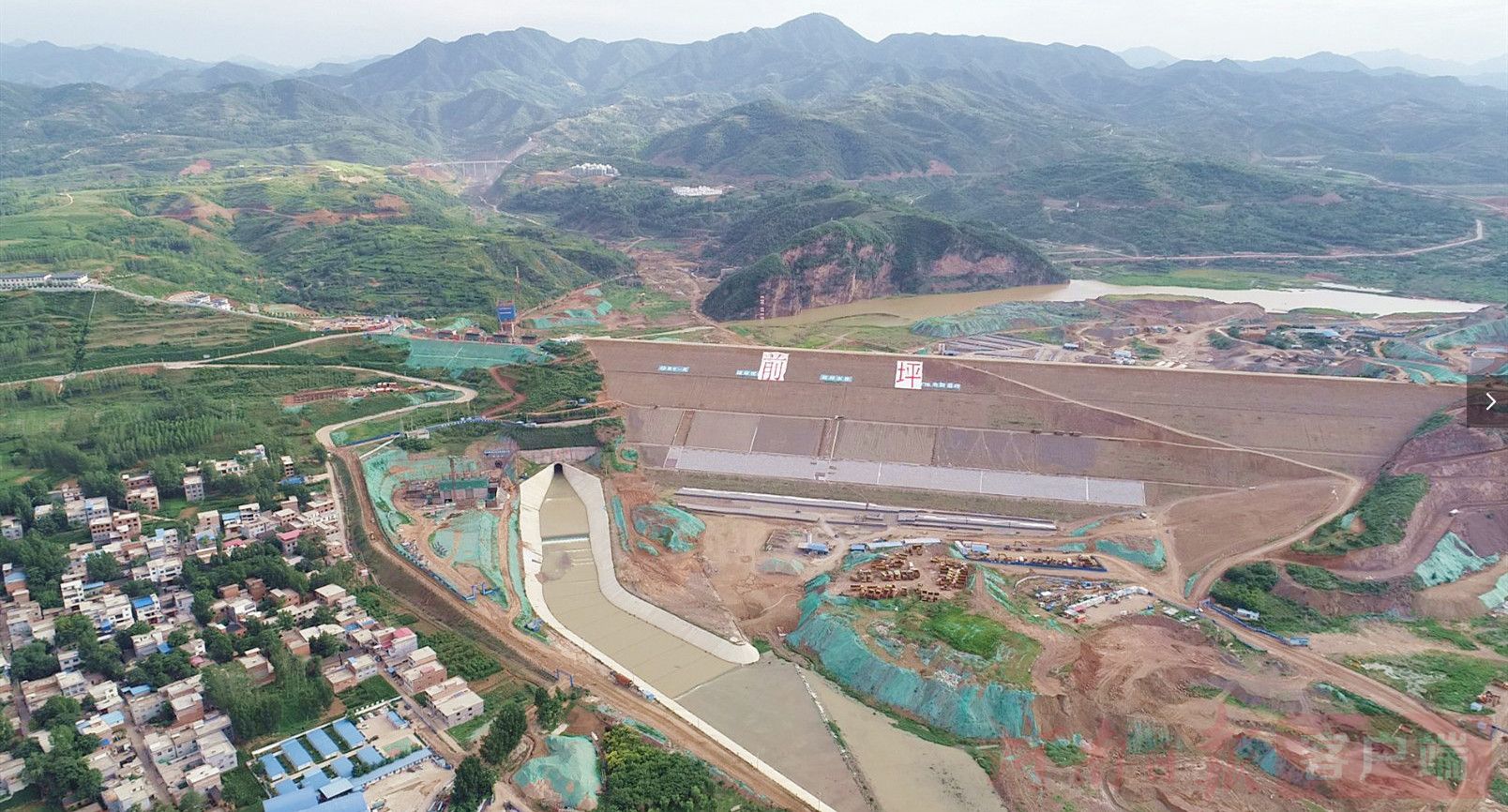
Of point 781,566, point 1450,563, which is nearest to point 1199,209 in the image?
point 1450,563

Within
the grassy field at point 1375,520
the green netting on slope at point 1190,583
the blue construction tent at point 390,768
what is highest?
A: the grassy field at point 1375,520

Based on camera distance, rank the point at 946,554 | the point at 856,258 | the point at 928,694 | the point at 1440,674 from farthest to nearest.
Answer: the point at 856,258
the point at 946,554
the point at 1440,674
the point at 928,694

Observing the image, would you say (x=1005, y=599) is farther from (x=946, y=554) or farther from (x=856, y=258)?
(x=856, y=258)

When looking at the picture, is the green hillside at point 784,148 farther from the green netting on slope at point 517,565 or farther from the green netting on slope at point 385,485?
the green netting on slope at point 517,565

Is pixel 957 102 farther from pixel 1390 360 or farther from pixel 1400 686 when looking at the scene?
pixel 1400 686

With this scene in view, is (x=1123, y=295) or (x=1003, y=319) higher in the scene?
(x=1123, y=295)

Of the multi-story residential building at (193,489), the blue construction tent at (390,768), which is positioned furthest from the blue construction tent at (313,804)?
the multi-story residential building at (193,489)

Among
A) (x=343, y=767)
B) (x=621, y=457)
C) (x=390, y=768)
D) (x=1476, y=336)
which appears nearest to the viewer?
(x=390, y=768)
